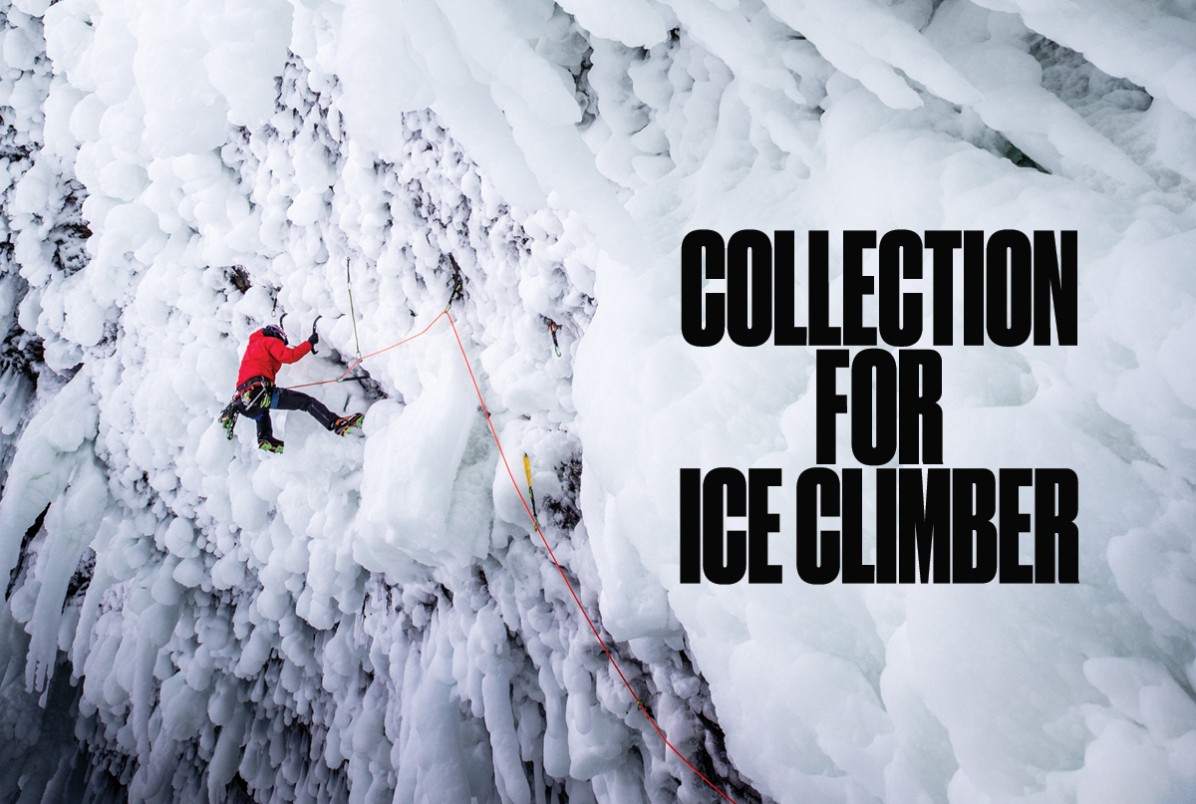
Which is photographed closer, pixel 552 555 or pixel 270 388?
pixel 552 555

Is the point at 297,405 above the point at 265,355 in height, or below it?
below

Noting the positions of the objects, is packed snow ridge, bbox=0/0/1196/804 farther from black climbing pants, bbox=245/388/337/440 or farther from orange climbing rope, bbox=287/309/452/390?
black climbing pants, bbox=245/388/337/440

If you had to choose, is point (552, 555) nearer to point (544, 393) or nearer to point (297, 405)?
point (544, 393)

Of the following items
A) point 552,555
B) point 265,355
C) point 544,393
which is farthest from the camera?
point 265,355

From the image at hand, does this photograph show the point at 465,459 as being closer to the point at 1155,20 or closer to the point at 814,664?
the point at 814,664

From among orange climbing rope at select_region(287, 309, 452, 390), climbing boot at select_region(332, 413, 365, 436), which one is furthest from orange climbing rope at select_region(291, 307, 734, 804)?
climbing boot at select_region(332, 413, 365, 436)

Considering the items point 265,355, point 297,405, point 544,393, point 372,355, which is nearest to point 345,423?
point 297,405

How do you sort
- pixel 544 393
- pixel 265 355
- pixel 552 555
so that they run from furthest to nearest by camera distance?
pixel 265 355 → pixel 552 555 → pixel 544 393
